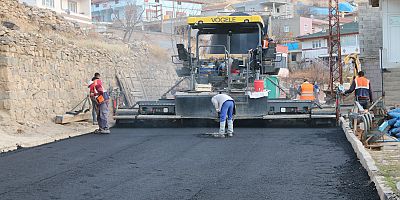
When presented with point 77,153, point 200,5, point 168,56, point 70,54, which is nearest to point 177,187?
point 77,153

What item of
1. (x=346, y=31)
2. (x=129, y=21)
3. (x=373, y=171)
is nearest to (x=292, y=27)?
(x=346, y=31)

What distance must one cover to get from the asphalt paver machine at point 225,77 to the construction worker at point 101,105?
1256mm

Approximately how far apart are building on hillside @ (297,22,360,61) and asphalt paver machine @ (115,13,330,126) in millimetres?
37983

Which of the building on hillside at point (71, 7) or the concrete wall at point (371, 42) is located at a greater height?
the building on hillside at point (71, 7)

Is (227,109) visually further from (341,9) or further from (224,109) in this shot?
(341,9)

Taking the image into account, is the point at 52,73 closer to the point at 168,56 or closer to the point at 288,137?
the point at 288,137

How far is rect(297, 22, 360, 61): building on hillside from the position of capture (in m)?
54.0

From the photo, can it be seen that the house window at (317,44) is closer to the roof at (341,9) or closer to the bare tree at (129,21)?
the bare tree at (129,21)

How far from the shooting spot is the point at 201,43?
16438 millimetres

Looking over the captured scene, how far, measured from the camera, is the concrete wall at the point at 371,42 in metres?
28.5

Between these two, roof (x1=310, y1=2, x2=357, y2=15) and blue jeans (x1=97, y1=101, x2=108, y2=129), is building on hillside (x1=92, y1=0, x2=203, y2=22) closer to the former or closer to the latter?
roof (x1=310, y1=2, x2=357, y2=15)

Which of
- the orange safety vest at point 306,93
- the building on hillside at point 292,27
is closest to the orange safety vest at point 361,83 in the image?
the orange safety vest at point 306,93

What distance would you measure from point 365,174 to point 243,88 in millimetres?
7769

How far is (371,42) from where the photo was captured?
94.9 ft
